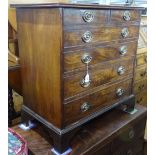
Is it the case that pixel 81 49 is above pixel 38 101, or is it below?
above

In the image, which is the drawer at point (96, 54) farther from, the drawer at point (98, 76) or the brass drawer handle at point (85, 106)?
the brass drawer handle at point (85, 106)

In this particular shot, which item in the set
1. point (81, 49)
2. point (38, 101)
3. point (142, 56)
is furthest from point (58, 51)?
point (142, 56)

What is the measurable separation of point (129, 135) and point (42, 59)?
2.70 feet

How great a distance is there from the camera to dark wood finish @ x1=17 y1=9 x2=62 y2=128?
86 centimetres

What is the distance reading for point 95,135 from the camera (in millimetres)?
1137

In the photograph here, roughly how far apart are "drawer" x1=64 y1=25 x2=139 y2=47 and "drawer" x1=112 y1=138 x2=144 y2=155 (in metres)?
0.73

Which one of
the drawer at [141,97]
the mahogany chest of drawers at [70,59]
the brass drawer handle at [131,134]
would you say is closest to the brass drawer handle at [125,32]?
the mahogany chest of drawers at [70,59]

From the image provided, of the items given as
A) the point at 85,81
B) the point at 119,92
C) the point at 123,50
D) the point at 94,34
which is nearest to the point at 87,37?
the point at 94,34

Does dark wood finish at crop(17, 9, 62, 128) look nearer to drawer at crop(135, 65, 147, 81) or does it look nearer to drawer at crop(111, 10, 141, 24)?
drawer at crop(111, 10, 141, 24)

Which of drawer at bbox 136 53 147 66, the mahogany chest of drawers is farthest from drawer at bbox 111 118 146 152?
drawer at bbox 136 53 147 66

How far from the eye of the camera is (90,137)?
Result: 112cm

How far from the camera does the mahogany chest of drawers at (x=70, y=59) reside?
2.82ft
